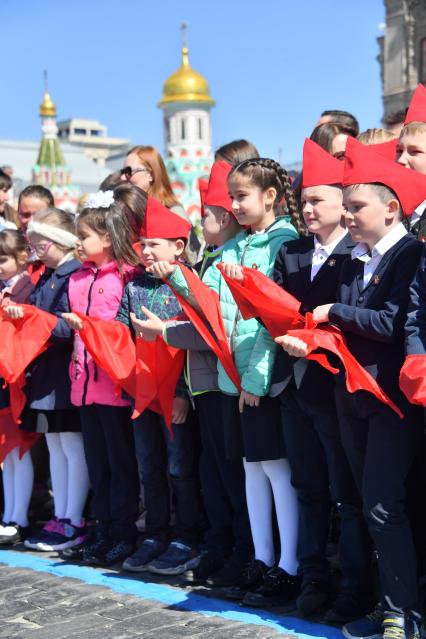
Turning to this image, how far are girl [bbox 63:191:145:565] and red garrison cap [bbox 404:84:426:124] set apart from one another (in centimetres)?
181

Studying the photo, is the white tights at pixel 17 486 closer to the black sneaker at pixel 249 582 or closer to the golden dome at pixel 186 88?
the black sneaker at pixel 249 582

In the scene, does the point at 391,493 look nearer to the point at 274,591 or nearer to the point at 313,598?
the point at 313,598

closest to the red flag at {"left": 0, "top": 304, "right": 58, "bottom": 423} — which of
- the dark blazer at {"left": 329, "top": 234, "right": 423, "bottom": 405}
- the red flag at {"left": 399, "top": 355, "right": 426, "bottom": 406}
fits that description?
the dark blazer at {"left": 329, "top": 234, "right": 423, "bottom": 405}

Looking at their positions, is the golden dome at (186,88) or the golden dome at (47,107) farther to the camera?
the golden dome at (47,107)

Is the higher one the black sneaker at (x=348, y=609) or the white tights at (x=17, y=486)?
the white tights at (x=17, y=486)

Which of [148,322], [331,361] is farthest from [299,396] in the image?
[148,322]

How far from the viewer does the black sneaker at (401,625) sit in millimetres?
4086

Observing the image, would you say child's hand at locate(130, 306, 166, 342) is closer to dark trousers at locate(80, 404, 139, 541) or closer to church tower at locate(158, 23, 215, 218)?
dark trousers at locate(80, 404, 139, 541)

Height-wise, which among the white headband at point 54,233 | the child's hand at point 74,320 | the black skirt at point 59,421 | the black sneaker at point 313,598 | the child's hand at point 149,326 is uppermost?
the white headband at point 54,233

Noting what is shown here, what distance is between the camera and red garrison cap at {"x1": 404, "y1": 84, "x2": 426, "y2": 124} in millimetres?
5023

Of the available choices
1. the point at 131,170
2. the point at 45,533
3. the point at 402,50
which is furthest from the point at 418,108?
the point at 402,50

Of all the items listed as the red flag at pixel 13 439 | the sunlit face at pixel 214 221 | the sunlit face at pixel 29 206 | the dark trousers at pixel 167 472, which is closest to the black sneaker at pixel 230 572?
the dark trousers at pixel 167 472

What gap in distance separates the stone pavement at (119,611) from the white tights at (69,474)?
0.61 meters

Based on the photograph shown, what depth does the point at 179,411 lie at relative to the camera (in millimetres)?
5625
